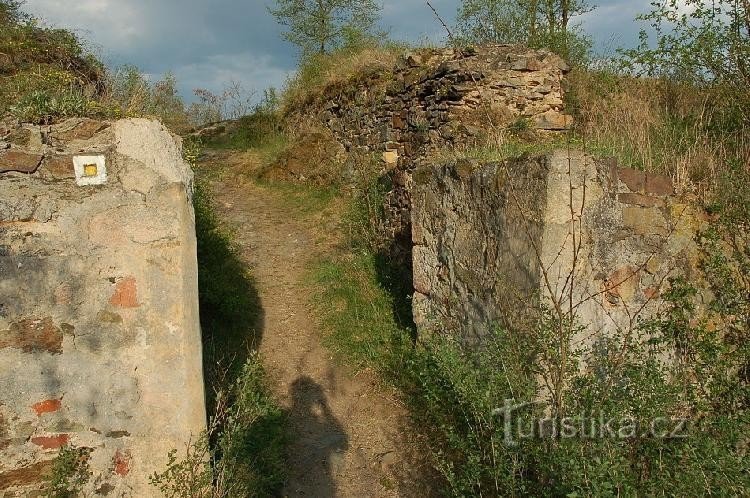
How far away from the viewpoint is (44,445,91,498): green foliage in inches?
112

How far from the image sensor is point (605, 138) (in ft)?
16.2

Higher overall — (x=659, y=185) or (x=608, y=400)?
(x=659, y=185)

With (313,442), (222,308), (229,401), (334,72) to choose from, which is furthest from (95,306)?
(334,72)

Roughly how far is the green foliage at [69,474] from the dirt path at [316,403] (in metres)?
1.27

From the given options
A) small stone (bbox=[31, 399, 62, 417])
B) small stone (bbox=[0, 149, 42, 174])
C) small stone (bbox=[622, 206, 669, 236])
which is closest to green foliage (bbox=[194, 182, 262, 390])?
small stone (bbox=[31, 399, 62, 417])

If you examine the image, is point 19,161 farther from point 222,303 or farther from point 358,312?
point 358,312

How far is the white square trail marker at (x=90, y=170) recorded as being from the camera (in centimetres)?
298

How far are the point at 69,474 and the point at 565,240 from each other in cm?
313

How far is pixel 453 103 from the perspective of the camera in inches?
309

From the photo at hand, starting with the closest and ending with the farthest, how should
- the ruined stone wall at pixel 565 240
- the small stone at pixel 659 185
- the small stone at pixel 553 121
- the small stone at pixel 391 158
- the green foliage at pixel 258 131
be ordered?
the ruined stone wall at pixel 565 240, the small stone at pixel 659 185, the small stone at pixel 553 121, the small stone at pixel 391 158, the green foliage at pixel 258 131

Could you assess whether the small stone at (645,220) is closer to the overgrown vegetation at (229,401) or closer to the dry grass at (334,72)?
the overgrown vegetation at (229,401)

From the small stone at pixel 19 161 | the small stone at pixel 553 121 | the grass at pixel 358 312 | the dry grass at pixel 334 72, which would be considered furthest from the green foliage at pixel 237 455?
the dry grass at pixel 334 72

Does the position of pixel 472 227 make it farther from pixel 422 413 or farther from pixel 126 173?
pixel 126 173

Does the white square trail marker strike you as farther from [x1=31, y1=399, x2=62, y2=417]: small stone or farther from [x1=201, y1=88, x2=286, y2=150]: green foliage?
[x1=201, y1=88, x2=286, y2=150]: green foliage
